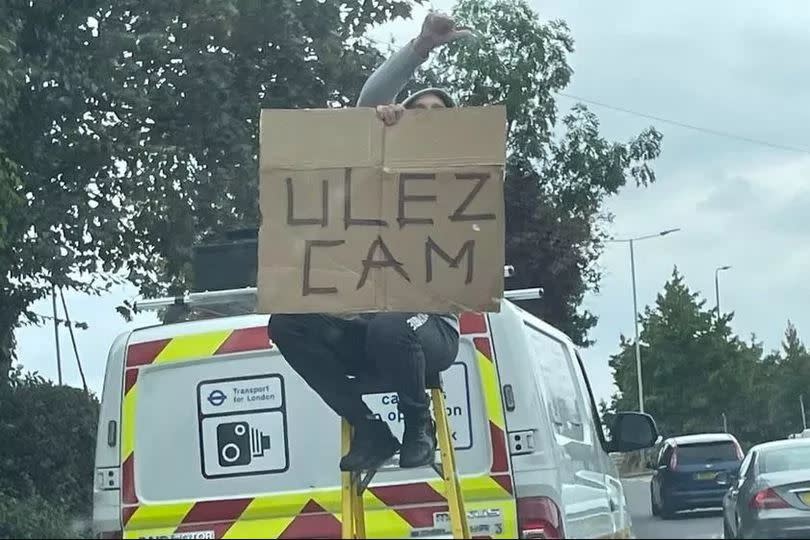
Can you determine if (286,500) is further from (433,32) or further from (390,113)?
(390,113)

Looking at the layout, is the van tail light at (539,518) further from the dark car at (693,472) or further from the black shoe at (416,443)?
the dark car at (693,472)

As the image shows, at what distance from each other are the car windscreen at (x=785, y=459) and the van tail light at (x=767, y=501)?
80 centimetres

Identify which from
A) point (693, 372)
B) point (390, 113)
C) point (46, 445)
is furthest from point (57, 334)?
point (693, 372)

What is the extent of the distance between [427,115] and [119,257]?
14968 mm

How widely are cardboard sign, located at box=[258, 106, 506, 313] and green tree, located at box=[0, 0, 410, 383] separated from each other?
12436mm

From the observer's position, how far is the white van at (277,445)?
647 centimetres

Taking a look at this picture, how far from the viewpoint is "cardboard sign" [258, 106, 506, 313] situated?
476 cm

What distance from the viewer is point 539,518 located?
6289mm

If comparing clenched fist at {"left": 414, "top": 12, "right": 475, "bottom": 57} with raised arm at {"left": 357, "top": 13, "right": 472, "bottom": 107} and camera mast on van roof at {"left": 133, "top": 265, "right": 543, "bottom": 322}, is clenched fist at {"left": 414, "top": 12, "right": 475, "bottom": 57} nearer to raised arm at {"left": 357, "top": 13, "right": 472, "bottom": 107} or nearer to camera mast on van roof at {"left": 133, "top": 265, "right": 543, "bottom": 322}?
raised arm at {"left": 357, "top": 13, "right": 472, "bottom": 107}

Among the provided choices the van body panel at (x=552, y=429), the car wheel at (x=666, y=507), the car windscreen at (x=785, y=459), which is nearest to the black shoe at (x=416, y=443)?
the van body panel at (x=552, y=429)

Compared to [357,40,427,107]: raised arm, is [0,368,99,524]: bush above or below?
below

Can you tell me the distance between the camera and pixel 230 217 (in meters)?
19.1

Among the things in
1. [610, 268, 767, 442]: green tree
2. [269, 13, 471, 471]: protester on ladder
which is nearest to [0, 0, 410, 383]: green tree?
[269, 13, 471, 471]: protester on ladder

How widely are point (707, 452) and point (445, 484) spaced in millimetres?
24953
